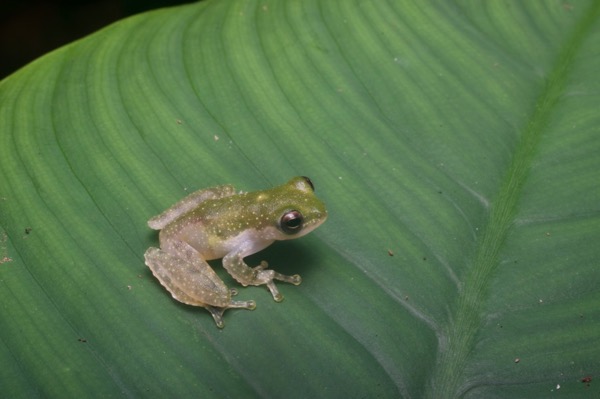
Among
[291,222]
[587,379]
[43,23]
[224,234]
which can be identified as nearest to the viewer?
[587,379]

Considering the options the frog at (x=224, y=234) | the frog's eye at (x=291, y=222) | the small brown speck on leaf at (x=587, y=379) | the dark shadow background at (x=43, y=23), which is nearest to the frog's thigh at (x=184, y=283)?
the frog at (x=224, y=234)

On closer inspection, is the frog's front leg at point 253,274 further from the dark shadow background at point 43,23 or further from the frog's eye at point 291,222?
the dark shadow background at point 43,23

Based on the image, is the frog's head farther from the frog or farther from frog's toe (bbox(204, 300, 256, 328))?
frog's toe (bbox(204, 300, 256, 328))

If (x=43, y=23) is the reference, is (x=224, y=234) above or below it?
below

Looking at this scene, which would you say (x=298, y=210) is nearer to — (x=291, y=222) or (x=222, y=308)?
(x=291, y=222)

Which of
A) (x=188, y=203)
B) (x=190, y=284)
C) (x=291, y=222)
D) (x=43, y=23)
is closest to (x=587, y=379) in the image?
(x=291, y=222)

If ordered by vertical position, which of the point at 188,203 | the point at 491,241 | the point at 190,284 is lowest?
the point at 491,241

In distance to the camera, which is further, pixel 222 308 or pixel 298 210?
pixel 298 210
